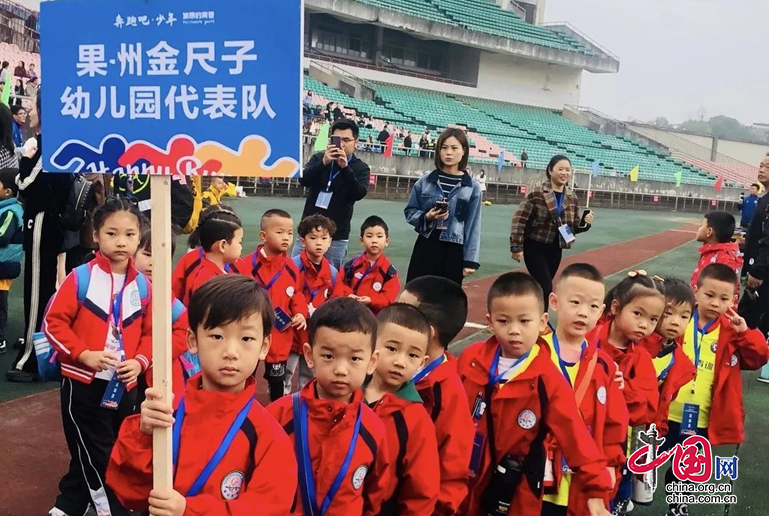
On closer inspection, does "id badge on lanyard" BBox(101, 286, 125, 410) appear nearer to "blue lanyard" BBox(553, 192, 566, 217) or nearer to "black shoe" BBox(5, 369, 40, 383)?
"black shoe" BBox(5, 369, 40, 383)

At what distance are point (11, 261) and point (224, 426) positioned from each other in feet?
13.1

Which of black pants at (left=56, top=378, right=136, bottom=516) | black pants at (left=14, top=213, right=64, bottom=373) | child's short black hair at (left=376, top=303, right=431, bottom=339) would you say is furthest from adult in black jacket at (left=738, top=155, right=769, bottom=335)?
black pants at (left=14, top=213, right=64, bottom=373)

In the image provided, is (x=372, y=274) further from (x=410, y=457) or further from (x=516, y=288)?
(x=410, y=457)

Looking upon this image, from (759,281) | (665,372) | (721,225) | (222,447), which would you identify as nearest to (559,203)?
(721,225)

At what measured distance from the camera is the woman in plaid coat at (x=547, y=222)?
5.75 metres

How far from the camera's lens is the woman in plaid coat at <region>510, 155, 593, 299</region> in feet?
18.9

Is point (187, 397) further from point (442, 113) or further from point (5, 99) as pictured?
point (442, 113)

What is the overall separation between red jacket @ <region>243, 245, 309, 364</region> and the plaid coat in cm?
209

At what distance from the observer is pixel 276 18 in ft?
6.19

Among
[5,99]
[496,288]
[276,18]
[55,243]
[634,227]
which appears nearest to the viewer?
[276,18]

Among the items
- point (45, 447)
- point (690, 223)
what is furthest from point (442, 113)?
point (45, 447)

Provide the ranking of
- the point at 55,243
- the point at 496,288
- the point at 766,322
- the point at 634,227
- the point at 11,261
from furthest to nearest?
1. the point at 634,227
2. the point at 766,322
3. the point at 11,261
4. the point at 55,243
5. the point at 496,288

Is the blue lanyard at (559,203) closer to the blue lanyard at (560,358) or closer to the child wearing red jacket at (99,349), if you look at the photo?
the blue lanyard at (560,358)

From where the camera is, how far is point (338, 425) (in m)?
2.08
